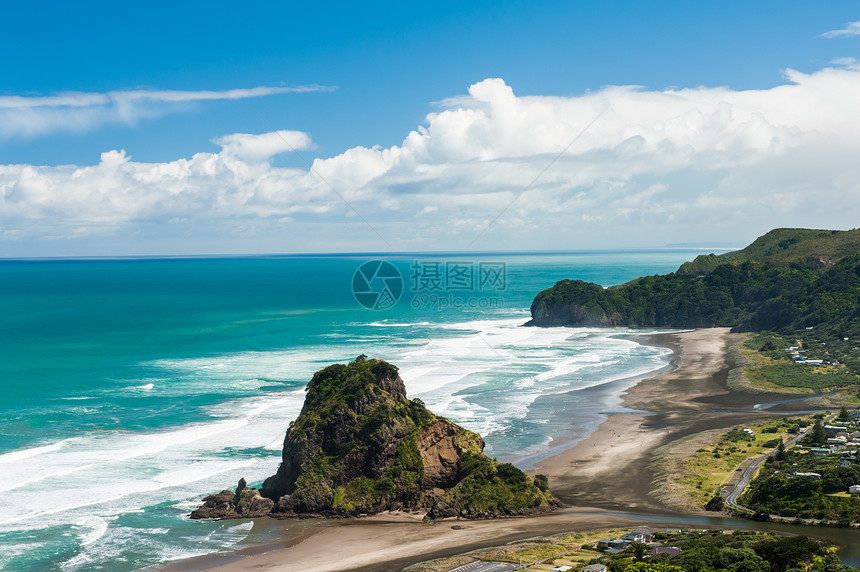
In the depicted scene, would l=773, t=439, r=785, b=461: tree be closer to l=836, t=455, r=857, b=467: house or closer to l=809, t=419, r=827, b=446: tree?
l=809, t=419, r=827, b=446: tree

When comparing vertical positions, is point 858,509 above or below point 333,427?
below

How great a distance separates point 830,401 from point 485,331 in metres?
72.4

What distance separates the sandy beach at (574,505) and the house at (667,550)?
287 inches

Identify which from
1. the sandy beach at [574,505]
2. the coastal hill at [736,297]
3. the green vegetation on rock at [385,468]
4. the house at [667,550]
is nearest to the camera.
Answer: the house at [667,550]

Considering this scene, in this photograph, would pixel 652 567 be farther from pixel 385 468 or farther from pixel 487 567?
pixel 385 468

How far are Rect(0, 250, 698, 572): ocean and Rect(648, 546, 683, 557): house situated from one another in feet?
72.5

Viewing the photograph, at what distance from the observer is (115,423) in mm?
66688

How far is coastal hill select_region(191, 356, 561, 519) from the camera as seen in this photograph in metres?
45.0

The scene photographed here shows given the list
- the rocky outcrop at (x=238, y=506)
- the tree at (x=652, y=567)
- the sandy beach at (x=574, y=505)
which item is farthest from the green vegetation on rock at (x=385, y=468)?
the tree at (x=652, y=567)

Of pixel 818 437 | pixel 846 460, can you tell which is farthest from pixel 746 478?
pixel 818 437

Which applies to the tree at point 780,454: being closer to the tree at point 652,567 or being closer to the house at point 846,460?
the house at point 846,460

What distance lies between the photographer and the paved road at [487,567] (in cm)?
3431

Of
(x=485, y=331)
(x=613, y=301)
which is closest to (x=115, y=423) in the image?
(x=485, y=331)

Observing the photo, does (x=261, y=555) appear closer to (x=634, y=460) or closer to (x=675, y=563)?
(x=675, y=563)
